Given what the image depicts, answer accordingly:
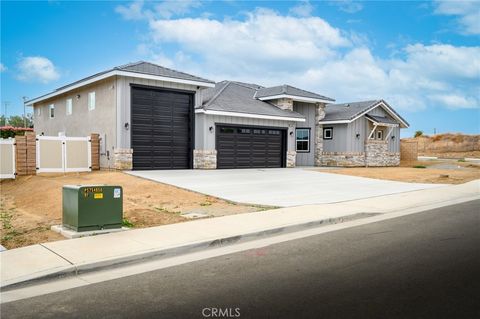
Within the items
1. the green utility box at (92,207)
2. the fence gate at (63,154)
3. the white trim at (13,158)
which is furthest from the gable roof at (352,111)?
the green utility box at (92,207)

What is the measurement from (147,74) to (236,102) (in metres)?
7.51

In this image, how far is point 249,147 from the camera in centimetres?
2680

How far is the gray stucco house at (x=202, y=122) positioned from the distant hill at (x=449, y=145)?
116 ft

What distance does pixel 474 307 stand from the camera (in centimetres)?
471

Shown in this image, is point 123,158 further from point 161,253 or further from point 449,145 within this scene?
point 449,145

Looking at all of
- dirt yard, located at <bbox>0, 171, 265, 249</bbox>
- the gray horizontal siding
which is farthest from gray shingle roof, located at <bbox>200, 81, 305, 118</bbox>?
dirt yard, located at <bbox>0, 171, 265, 249</bbox>

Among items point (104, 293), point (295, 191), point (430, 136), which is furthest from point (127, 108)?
point (430, 136)

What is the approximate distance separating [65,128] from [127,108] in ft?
28.9

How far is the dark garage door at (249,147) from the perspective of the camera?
83.3ft

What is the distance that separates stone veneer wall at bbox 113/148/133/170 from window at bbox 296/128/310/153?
51.3 feet

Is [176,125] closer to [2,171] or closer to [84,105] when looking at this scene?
[84,105]

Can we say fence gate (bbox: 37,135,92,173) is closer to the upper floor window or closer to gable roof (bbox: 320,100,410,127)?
the upper floor window

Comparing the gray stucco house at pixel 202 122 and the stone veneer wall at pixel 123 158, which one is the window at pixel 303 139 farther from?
the stone veneer wall at pixel 123 158

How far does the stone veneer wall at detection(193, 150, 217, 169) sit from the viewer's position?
24.3 m
